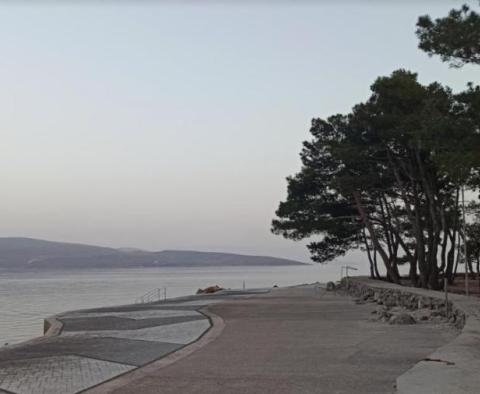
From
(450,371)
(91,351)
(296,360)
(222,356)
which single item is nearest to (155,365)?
(222,356)

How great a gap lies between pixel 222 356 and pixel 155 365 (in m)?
1.20

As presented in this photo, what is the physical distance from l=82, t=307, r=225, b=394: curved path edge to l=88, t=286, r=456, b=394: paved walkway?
2 centimetres

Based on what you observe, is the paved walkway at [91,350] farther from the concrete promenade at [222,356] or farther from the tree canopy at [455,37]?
the tree canopy at [455,37]

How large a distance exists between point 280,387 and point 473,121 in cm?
950

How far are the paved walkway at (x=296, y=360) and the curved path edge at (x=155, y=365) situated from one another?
0.02 meters

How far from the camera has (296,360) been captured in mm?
9875

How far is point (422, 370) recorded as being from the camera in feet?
23.6

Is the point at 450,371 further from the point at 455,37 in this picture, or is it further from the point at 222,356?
the point at 455,37

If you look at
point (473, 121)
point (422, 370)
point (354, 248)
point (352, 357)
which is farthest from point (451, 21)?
point (354, 248)

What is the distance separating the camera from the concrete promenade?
810cm

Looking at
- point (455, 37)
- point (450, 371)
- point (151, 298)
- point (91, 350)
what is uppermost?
point (455, 37)

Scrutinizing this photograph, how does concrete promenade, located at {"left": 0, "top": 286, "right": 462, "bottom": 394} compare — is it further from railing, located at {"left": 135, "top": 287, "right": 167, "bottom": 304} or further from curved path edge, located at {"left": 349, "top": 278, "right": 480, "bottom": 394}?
→ railing, located at {"left": 135, "top": 287, "right": 167, "bottom": 304}

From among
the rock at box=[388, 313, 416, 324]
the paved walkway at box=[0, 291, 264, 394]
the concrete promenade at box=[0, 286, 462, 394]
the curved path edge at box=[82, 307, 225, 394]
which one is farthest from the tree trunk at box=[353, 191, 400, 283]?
the curved path edge at box=[82, 307, 225, 394]

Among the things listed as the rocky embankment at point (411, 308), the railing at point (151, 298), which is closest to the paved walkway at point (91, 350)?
the rocky embankment at point (411, 308)
